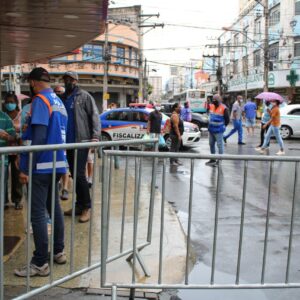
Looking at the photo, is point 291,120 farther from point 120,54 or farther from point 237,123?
point 120,54

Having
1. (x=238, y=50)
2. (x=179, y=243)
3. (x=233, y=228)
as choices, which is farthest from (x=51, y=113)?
(x=238, y=50)

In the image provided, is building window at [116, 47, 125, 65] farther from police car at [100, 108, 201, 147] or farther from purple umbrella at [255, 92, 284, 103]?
police car at [100, 108, 201, 147]

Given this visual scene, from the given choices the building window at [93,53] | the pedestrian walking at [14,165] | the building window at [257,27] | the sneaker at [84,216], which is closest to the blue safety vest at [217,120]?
the pedestrian walking at [14,165]

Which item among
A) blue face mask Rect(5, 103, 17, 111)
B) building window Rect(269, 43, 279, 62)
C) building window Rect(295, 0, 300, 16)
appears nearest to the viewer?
blue face mask Rect(5, 103, 17, 111)

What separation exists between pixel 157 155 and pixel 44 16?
144 inches

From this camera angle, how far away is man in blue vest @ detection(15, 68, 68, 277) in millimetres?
4000

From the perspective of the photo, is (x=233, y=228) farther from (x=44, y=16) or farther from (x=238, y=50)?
(x=238, y=50)

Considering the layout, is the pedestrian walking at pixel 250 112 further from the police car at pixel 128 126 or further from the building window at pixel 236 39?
the building window at pixel 236 39

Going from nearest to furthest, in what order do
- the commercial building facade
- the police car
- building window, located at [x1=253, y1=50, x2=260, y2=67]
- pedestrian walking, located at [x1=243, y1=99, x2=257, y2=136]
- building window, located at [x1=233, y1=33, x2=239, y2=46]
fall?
the police car → pedestrian walking, located at [x1=243, y1=99, x2=257, y2=136] → building window, located at [x1=253, y1=50, x2=260, y2=67] → the commercial building facade → building window, located at [x1=233, y1=33, x2=239, y2=46]

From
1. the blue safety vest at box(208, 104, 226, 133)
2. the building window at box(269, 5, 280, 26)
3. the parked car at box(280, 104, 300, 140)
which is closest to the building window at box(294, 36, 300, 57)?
the building window at box(269, 5, 280, 26)

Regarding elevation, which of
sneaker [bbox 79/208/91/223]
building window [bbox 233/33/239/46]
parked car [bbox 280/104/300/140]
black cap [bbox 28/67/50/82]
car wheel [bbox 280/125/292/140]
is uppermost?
building window [bbox 233/33/239/46]

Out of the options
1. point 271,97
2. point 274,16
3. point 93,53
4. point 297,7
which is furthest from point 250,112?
point 93,53

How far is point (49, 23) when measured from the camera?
6.99 metres

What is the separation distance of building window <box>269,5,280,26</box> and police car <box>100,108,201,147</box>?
92.9 ft
